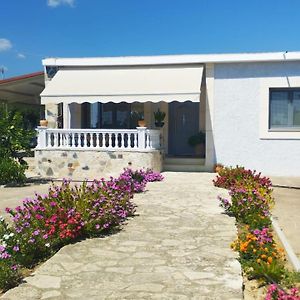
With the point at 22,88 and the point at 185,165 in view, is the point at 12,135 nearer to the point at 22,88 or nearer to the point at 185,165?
the point at 185,165

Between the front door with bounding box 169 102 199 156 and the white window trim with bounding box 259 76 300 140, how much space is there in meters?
3.70

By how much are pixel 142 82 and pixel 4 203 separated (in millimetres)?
7963

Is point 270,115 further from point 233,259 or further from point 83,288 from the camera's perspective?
point 83,288

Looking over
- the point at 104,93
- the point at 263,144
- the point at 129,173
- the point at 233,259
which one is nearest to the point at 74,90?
the point at 104,93

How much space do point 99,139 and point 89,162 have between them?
1.26m

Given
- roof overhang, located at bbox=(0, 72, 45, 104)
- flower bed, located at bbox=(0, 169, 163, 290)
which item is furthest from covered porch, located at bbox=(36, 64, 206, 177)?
flower bed, located at bbox=(0, 169, 163, 290)

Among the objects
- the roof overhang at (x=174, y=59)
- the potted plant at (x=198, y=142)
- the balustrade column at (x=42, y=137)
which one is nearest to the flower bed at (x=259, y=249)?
the roof overhang at (x=174, y=59)

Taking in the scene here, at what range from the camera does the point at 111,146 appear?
Answer: 52.6 ft

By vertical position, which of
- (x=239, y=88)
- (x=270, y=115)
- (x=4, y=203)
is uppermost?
(x=239, y=88)

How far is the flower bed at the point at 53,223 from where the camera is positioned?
550cm

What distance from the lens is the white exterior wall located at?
16.8m

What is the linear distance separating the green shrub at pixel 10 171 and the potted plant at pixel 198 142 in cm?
782

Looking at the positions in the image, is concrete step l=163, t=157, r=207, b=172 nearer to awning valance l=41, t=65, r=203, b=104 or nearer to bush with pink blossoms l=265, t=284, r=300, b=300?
awning valance l=41, t=65, r=203, b=104

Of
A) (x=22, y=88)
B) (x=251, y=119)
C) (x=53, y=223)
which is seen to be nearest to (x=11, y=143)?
(x=22, y=88)
